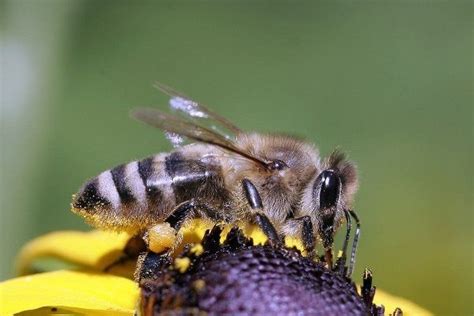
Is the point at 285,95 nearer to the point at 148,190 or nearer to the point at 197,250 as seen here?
the point at 148,190

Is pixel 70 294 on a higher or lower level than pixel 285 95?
lower

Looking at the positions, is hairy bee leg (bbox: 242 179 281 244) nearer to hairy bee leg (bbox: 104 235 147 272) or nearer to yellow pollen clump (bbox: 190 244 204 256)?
yellow pollen clump (bbox: 190 244 204 256)

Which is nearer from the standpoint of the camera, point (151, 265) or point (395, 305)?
point (151, 265)

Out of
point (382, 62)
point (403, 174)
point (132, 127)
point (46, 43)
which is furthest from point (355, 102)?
point (46, 43)

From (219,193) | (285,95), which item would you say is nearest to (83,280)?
(219,193)

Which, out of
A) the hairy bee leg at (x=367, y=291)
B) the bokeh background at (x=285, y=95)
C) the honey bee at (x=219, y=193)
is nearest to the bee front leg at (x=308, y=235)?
the honey bee at (x=219, y=193)

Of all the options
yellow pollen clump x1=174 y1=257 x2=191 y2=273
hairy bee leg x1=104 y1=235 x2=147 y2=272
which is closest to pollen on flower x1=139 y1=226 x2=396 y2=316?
yellow pollen clump x1=174 y1=257 x2=191 y2=273
